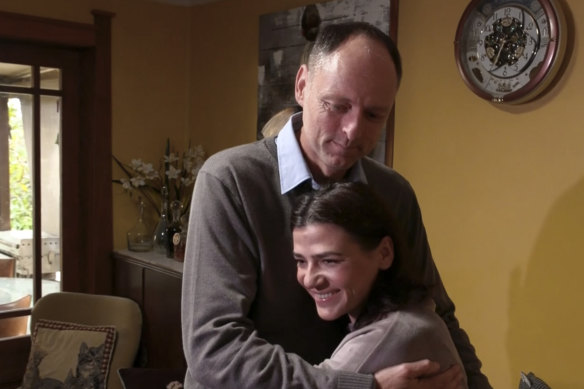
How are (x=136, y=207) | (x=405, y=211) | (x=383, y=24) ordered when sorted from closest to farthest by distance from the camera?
1. (x=405, y=211)
2. (x=383, y=24)
3. (x=136, y=207)

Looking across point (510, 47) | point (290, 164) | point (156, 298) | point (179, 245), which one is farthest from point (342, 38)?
point (156, 298)

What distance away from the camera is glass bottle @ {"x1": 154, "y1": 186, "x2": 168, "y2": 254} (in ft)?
10.7

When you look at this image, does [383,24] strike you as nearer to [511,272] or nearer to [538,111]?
[538,111]

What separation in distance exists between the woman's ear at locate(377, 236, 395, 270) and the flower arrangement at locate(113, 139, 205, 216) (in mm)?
2409

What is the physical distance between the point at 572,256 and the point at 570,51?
25.4 inches

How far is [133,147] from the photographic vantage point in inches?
134

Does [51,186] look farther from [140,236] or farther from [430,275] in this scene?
[430,275]

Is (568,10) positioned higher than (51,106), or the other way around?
(568,10)

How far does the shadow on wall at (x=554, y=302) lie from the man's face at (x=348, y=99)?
1.11m

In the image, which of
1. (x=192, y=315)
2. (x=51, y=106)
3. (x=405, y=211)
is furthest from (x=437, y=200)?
(x=51, y=106)

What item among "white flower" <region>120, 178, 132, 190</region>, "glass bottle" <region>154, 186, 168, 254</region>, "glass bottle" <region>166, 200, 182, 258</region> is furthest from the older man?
→ "white flower" <region>120, 178, 132, 190</region>

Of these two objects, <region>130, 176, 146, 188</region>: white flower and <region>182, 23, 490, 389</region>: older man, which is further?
<region>130, 176, 146, 188</region>: white flower

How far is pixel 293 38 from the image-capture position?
2873mm

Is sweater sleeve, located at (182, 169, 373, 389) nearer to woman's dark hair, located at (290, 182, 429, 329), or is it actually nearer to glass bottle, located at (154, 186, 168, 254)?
woman's dark hair, located at (290, 182, 429, 329)
